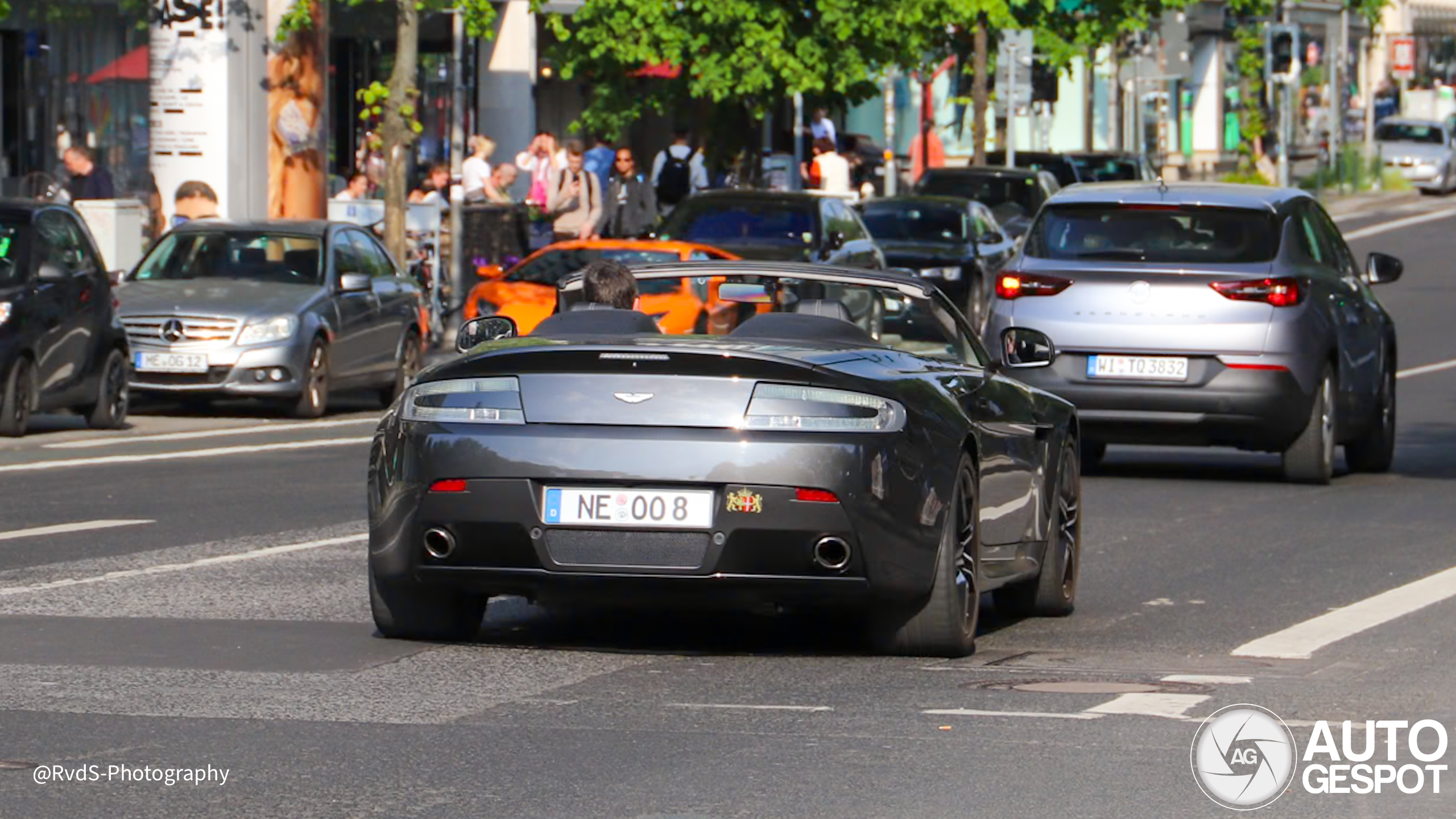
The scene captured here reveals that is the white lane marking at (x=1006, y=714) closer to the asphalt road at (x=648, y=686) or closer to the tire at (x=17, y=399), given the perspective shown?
the asphalt road at (x=648, y=686)

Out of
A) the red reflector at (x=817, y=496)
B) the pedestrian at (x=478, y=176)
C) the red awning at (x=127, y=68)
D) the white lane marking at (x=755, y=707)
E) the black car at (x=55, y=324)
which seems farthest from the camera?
the pedestrian at (x=478, y=176)

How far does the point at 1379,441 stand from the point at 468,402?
9826mm

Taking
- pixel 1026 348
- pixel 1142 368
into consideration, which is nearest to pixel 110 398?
pixel 1142 368

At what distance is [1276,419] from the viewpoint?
52.6 feet

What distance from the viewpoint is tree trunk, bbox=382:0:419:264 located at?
2822 cm

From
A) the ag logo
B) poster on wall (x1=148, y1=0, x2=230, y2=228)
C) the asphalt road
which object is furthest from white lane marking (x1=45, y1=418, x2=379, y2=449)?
the ag logo

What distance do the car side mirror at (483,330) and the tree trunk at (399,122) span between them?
59.3 ft

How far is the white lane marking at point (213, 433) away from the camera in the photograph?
60.9 feet

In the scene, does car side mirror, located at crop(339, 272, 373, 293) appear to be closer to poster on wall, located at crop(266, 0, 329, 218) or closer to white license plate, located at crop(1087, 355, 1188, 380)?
white license plate, located at crop(1087, 355, 1188, 380)

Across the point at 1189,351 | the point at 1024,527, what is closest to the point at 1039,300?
the point at 1189,351

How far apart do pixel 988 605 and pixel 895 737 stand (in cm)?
361

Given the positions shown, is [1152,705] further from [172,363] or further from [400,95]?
[400,95]

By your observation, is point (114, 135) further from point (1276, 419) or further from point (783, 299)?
point (783, 299)

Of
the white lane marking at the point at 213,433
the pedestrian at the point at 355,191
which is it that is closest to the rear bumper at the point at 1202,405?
the white lane marking at the point at 213,433
